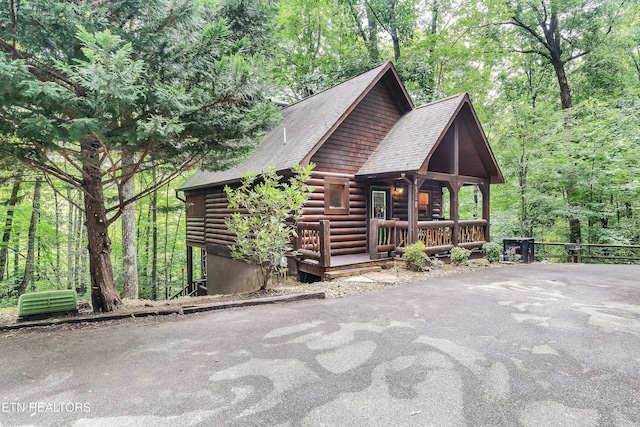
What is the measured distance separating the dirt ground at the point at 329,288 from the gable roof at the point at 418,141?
2.82m

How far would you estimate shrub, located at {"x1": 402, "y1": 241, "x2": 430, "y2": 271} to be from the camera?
28.0 ft

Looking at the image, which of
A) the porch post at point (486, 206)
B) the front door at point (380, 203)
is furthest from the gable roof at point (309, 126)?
the porch post at point (486, 206)

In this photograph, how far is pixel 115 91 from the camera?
3391 millimetres

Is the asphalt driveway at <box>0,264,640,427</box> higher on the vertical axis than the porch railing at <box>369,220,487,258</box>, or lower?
lower

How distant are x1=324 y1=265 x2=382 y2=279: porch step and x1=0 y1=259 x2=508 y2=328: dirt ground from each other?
0.15 m

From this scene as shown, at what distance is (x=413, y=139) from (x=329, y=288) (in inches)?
223

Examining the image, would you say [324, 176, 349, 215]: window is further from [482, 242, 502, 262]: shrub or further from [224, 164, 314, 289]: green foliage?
[482, 242, 502, 262]: shrub

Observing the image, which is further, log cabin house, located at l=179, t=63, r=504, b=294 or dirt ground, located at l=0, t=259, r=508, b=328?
log cabin house, located at l=179, t=63, r=504, b=294

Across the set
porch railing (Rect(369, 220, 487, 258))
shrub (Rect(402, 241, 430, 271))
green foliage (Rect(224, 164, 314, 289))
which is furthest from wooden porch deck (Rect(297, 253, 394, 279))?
green foliage (Rect(224, 164, 314, 289))

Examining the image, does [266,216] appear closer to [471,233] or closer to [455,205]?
[455,205]

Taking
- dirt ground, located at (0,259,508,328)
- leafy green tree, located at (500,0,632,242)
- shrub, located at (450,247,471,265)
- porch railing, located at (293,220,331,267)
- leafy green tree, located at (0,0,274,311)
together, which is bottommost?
dirt ground, located at (0,259,508,328)

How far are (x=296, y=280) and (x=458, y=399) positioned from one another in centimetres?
658

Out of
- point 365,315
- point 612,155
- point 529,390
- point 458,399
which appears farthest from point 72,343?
point 612,155

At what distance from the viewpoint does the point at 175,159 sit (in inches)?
207
